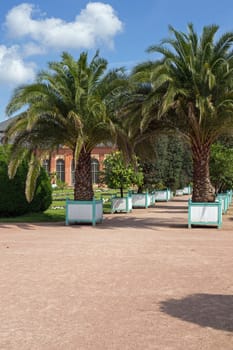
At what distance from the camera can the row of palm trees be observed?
16.2 m

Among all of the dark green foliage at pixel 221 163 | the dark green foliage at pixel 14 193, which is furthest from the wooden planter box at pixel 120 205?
the dark green foliage at pixel 221 163

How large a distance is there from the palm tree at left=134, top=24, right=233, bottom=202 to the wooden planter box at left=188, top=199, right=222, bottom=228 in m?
0.60

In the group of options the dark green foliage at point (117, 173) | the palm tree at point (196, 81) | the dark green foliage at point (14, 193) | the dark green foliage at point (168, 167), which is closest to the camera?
the palm tree at point (196, 81)

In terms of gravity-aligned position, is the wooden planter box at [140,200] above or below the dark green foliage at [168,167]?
below

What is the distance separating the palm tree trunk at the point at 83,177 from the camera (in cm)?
1825

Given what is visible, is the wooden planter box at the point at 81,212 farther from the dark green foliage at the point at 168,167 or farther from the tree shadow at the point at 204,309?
the dark green foliage at the point at 168,167

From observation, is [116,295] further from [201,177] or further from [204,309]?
[201,177]

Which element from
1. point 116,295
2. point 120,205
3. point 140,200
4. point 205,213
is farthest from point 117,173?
point 116,295

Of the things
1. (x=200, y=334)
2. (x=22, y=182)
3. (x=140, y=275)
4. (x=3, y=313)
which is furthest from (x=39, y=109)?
(x=200, y=334)

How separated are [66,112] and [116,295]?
38.8 ft

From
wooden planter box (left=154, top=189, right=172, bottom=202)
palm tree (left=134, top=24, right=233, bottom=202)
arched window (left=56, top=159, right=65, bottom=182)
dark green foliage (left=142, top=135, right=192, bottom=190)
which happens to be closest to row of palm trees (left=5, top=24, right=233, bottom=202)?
palm tree (left=134, top=24, right=233, bottom=202)

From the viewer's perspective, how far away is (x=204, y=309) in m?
5.77

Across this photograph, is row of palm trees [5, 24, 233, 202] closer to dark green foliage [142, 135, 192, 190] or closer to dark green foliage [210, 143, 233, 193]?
dark green foliage [210, 143, 233, 193]

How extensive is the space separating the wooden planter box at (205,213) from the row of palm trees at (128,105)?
631 millimetres
